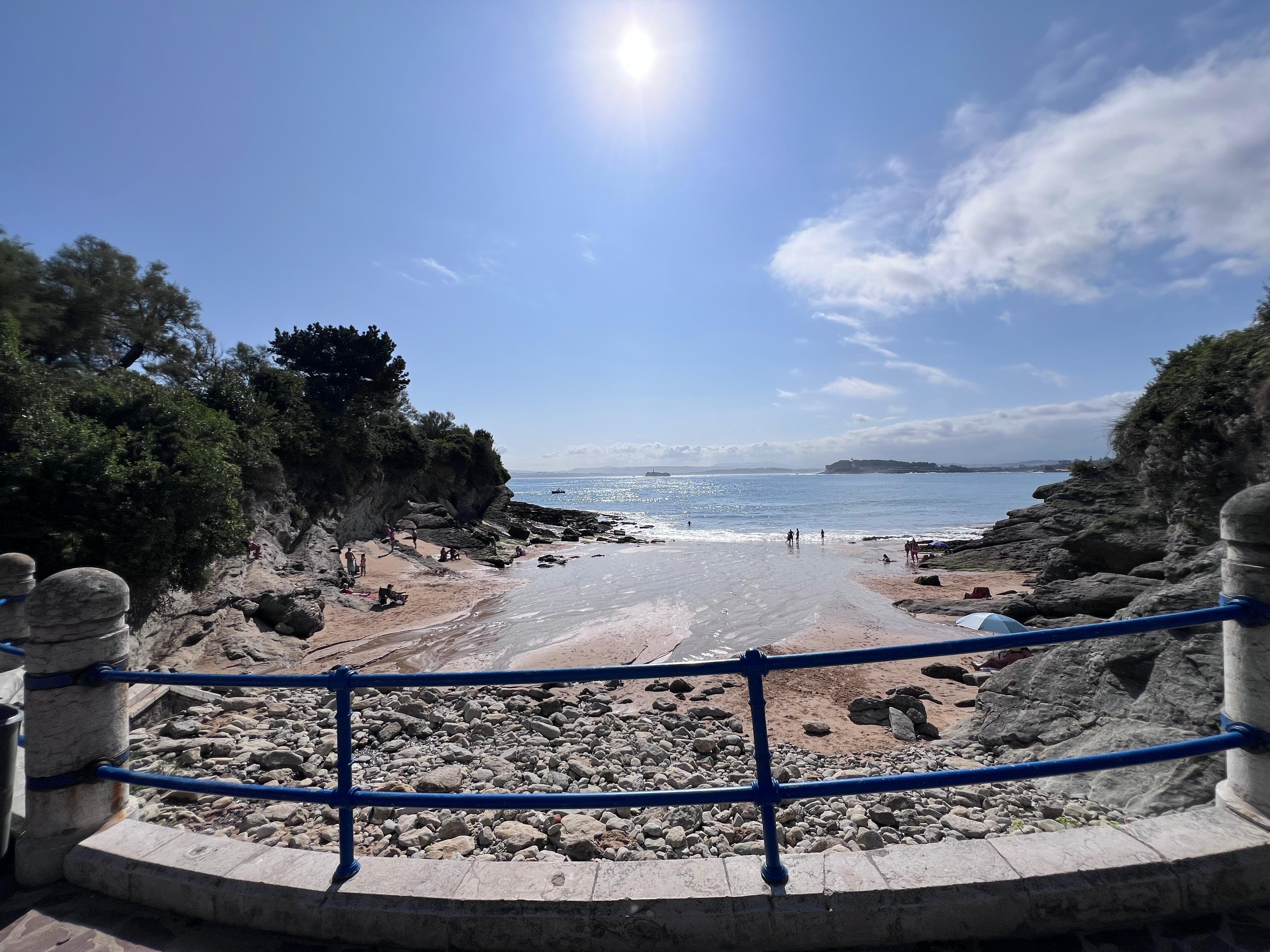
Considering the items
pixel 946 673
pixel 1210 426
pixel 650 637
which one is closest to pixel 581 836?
pixel 946 673

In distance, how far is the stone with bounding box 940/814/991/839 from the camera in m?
4.14

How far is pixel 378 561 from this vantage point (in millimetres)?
27297

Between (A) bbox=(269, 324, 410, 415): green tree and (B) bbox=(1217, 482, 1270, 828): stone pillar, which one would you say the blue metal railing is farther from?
(A) bbox=(269, 324, 410, 415): green tree

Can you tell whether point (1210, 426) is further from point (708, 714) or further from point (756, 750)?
point (756, 750)

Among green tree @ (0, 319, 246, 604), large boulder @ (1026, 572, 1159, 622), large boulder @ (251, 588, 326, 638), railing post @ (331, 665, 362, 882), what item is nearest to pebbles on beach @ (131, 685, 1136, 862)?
railing post @ (331, 665, 362, 882)

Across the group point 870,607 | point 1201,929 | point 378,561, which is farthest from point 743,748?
point 378,561

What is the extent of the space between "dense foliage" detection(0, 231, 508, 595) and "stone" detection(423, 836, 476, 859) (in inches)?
343

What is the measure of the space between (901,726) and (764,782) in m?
6.45

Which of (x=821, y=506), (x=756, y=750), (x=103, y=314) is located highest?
(x=103, y=314)

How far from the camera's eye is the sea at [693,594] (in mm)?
13898

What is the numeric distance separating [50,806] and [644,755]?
494 cm

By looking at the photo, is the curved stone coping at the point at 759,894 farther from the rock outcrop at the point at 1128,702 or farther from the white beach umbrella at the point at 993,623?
the white beach umbrella at the point at 993,623

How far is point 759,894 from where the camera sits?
2230mm

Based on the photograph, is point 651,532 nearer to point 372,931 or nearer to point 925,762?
point 925,762
